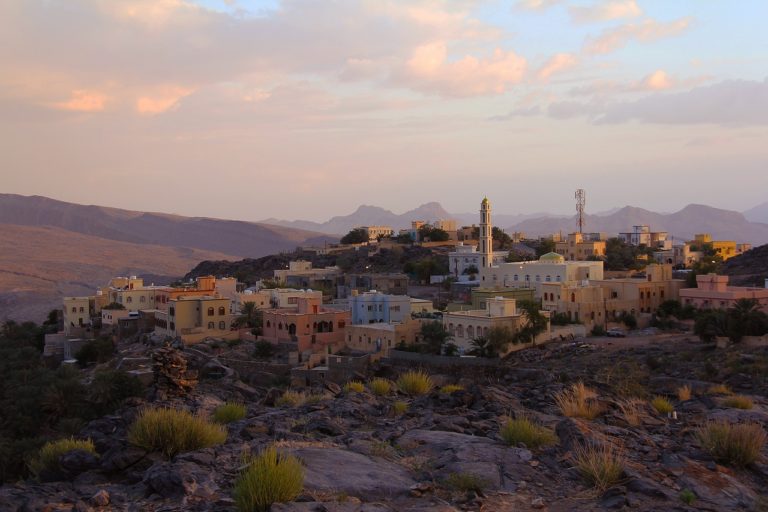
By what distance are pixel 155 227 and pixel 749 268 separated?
143904mm

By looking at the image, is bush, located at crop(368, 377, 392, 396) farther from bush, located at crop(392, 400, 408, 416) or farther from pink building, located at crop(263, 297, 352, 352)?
pink building, located at crop(263, 297, 352, 352)

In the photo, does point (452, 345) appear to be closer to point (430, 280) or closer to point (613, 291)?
point (613, 291)

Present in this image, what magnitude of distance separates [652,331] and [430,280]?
19.5 m

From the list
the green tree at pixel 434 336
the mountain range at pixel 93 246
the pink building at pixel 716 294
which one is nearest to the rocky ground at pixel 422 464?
the green tree at pixel 434 336

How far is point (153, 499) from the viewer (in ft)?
19.4

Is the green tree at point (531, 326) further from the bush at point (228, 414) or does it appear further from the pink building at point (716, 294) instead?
the bush at point (228, 414)

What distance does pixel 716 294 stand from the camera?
98.6 ft

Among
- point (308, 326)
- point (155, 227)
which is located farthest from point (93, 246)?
point (308, 326)

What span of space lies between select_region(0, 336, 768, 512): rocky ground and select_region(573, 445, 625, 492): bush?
0.25 ft

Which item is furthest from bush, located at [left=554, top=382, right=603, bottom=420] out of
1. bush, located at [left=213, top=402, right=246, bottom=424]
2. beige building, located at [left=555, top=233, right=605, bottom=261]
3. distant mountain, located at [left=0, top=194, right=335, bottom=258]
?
distant mountain, located at [left=0, top=194, right=335, bottom=258]

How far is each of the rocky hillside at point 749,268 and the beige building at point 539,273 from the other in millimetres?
6539

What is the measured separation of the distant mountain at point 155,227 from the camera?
155 meters

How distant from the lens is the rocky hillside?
1475 inches

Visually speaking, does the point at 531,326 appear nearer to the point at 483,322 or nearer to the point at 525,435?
the point at 483,322
